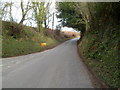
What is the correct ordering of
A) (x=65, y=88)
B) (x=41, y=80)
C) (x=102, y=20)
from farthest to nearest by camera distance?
(x=102, y=20)
(x=41, y=80)
(x=65, y=88)

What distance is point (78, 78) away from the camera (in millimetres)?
4613

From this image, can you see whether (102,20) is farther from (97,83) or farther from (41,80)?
(41,80)

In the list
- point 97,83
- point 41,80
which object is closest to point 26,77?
point 41,80

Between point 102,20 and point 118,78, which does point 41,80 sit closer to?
point 118,78

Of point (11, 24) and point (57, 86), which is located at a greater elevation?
point (11, 24)

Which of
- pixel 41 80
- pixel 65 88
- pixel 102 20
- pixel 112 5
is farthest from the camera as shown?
pixel 102 20

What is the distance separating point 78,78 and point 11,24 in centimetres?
1274

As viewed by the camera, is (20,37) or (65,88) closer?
(65,88)

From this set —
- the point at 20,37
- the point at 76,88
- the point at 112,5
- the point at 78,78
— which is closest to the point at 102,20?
the point at 112,5

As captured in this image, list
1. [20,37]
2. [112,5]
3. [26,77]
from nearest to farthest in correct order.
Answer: [26,77] → [112,5] → [20,37]

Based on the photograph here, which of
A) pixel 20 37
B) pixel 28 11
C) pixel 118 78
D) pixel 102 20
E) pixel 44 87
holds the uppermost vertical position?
pixel 28 11

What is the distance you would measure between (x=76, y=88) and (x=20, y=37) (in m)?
12.0

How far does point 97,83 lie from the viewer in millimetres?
4117

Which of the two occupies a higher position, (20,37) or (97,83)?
(20,37)
